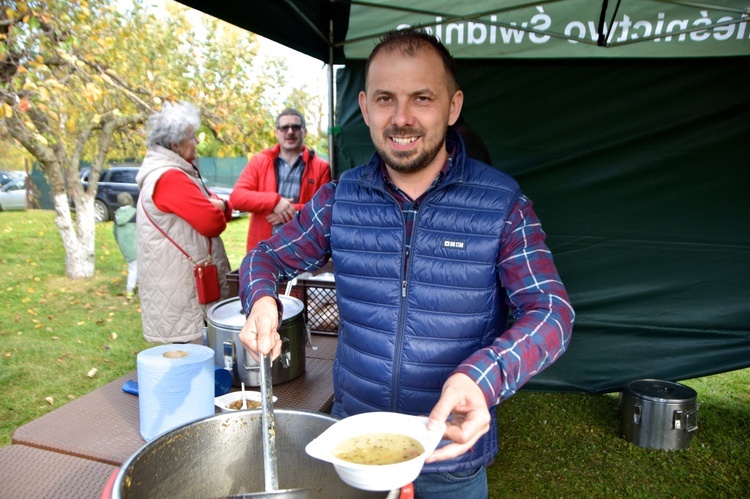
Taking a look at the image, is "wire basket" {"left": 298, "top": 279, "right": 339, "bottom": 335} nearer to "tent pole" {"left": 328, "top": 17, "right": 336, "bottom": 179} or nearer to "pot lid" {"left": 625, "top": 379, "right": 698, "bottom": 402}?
"tent pole" {"left": 328, "top": 17, "right": 336, "bottom": 179}

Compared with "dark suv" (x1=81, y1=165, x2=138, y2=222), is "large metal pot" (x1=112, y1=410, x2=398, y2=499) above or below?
below

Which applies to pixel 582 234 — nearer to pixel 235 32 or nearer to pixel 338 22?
pixel 338 22

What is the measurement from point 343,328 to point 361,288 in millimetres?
161

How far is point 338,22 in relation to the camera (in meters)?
3.47

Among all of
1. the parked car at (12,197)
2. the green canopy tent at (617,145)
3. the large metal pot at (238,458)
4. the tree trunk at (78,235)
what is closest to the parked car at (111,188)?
the parked car at (12,197)

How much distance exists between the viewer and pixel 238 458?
47.4 inches

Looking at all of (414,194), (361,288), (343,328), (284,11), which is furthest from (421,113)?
(284,11)

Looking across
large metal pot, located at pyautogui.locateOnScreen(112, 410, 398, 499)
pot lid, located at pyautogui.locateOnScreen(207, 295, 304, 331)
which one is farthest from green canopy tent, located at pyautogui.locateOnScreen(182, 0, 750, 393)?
large metal pot, located at pyautogui.locateOnScreen(112, 410, 398, 499)

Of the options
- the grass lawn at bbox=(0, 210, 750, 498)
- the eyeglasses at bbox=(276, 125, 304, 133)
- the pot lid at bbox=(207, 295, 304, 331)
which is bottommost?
the grass lawn at bbox=(0, 210, 750, 498)

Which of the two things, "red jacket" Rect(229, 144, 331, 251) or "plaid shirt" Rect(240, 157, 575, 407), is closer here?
"plaid shirt" Rect(240, 157, 575, 407)

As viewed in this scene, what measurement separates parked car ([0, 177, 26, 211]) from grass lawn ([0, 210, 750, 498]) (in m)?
12.8

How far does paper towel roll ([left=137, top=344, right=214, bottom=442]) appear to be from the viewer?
145cm

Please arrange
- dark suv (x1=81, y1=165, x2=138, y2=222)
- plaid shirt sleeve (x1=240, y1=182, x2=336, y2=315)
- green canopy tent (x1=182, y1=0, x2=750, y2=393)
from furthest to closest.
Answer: dark suv (x1=81, y1=165, x2=138, y2=222), green canopy tent (x1=182, y1=0, x2=750, y2=393), plaid shirt sleeve (x1=240, y1=182, x2=336, y2=315)

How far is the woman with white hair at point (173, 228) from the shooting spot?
10.2 feet
